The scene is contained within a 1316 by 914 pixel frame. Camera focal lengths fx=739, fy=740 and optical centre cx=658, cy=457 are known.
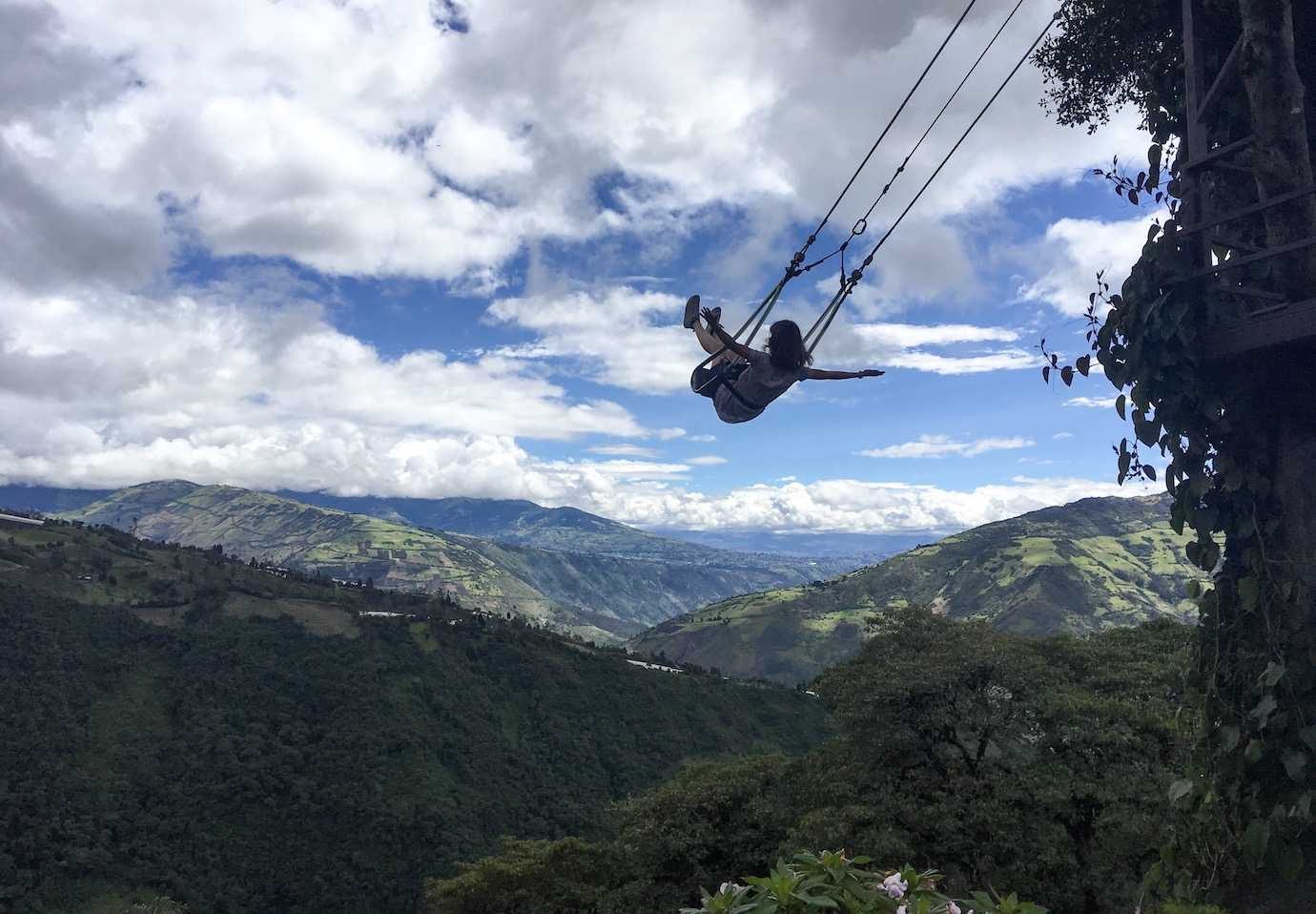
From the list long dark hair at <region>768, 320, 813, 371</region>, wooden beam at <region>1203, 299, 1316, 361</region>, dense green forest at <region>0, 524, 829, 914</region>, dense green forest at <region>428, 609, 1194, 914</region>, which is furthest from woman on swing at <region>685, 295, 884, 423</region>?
dense green forest at <region>0, 524, 829, 914</region>

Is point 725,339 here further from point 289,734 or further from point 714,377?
point 289,734

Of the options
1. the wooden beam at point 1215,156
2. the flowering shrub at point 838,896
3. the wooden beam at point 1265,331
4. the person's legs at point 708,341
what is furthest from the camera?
the person's legs at point 708,341

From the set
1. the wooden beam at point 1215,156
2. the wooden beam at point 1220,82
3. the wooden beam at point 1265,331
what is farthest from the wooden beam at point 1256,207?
the wooden beam at point 1220,82

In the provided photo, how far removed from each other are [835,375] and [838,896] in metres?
7.96

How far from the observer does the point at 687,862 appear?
27.3 meters

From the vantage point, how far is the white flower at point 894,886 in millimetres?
3518

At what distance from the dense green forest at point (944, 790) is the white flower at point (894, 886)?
15.8 metres

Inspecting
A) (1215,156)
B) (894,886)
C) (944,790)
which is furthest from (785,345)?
(944,790)

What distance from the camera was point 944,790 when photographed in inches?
953

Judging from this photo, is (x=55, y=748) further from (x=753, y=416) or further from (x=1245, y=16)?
(x=1245, y=16)

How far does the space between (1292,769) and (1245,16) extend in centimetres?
595

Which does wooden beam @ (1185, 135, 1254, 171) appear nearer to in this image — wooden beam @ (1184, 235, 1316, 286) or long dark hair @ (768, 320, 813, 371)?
wooden beam @ (1184, 235, 1316, 286)

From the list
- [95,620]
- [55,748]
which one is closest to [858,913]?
[55,748]

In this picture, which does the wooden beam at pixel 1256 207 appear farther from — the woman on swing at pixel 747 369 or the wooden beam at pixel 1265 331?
the woman on swing at pixel 747 369
